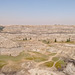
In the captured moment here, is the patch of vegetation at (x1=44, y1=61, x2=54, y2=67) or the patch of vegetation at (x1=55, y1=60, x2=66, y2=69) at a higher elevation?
the patch of vegetation at (x1=44, y1=61, x2=54, y2=67)

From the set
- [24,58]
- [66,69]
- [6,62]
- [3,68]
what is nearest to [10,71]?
[3,68]

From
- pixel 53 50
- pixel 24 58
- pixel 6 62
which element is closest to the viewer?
pixel 6 62

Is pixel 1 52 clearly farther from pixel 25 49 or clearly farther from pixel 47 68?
pixel 47 68

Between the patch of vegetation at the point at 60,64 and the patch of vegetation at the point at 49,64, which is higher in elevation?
the patch of vegetation at the point at 49,64

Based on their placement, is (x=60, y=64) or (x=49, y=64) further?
(x=60, y=64)

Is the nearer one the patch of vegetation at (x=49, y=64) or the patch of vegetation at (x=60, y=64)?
the patch of vegetation at (x=60, y=64)

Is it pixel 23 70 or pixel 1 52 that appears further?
pixel 1 52

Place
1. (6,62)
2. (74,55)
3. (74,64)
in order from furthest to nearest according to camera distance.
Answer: (74,55) → (6,62) → (74,64)

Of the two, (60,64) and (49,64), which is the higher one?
(49,64)

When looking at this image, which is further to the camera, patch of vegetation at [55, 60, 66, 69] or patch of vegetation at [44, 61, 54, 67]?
patch of vegetation at [44, 61, 54, 67]
